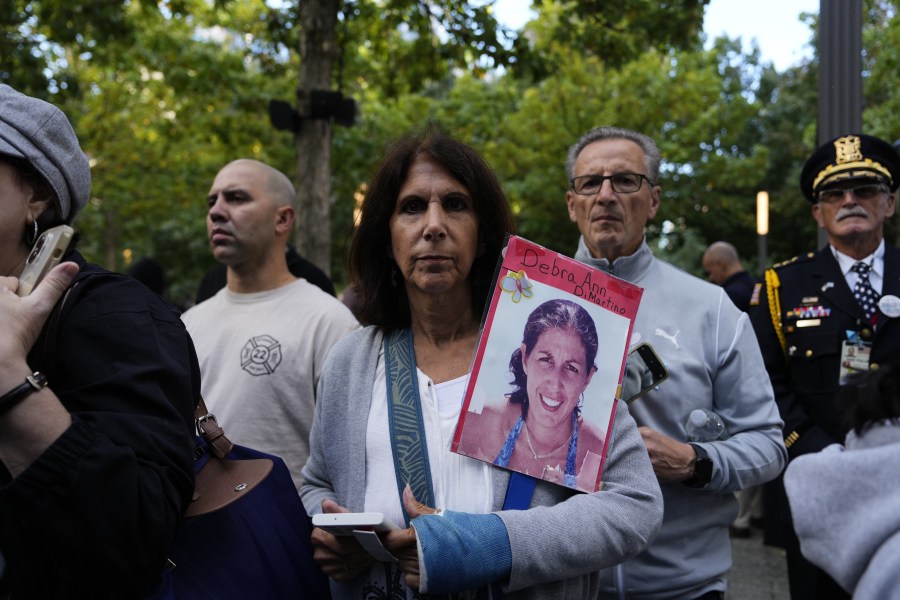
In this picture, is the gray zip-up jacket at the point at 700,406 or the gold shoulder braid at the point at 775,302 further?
the gold shoulder braid at the point at 775,302

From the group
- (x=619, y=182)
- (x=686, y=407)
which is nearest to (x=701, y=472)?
(x=686, y=407)

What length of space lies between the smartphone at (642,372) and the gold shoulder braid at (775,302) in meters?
1.37

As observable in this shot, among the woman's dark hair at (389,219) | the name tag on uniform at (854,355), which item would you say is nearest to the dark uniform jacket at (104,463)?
the woman's dark hair at (389,219)

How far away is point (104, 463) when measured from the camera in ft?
4.54

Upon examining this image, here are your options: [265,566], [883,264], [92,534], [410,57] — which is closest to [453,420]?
[265,566]

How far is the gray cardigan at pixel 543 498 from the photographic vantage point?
5.62ft

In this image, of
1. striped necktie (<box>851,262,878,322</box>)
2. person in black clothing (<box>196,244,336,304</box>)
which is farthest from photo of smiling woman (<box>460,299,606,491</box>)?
person in black clothing (<box>196,244,336,304</box>)

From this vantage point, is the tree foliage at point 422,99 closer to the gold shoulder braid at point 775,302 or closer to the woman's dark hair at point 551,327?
the woman's dark hair at point 551,327

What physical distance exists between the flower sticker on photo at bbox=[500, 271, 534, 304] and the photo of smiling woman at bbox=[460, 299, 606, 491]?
0.05 meters

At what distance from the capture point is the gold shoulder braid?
3530mm

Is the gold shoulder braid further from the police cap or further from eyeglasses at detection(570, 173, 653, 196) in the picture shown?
eyeglasses at detection(570, 173, 653, 196)

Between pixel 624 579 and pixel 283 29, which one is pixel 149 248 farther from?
pixel 624 579

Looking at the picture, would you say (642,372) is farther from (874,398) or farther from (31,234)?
(31,234)

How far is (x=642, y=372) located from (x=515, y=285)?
67 centimetres
